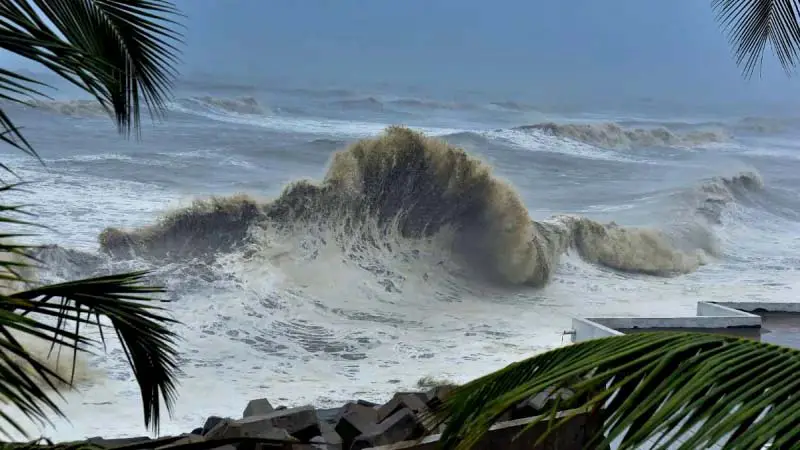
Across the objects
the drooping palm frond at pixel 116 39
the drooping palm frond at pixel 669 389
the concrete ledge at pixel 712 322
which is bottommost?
the concrete ledge at pixel 712 322

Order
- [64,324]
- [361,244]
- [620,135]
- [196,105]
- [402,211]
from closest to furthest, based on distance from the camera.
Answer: [64,324] → [361,244] → [402,211] → [196,105] → [620,135]

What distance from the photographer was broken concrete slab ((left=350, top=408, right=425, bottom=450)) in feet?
12.5

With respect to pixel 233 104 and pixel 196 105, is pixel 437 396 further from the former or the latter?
pixel 233 104

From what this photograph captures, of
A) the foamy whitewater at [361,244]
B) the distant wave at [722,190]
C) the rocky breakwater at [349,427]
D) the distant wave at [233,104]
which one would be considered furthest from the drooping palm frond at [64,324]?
the distant wave at [233,104]

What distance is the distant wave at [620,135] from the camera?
26172mm

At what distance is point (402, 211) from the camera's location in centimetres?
1638

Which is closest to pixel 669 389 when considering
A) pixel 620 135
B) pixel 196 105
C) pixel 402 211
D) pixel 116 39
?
pixel 116 39

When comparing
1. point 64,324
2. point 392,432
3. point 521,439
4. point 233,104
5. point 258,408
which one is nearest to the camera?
point 64,324

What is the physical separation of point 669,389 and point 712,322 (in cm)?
400

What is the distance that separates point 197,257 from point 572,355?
46.3ft

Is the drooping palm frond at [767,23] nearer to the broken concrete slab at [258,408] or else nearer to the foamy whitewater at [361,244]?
the broken concrete slab at [258,408]

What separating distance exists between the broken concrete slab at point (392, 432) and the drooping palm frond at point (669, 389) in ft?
9.57

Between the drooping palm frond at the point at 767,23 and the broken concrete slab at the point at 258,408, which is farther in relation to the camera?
the broken concrete slab at the point at 258,408

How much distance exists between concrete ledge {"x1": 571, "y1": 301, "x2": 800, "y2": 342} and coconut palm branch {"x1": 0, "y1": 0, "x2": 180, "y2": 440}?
2.69 metres
